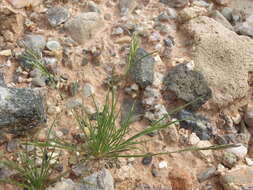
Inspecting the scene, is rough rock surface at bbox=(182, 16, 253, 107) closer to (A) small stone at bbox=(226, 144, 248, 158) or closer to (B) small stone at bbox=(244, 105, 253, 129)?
(B) small stone at bbox=(244, 105, 253, 129)

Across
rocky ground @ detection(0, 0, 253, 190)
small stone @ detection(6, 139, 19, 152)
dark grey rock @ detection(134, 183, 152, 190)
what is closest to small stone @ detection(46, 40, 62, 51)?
rocky ground @ detection(0, 0, 253, 190)

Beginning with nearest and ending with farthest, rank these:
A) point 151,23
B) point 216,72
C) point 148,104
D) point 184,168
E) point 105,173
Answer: point 105,173 → point 184,168 → point 148,104 → point 216,72 → point 151,23

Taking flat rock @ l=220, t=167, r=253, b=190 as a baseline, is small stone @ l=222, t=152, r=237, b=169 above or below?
above

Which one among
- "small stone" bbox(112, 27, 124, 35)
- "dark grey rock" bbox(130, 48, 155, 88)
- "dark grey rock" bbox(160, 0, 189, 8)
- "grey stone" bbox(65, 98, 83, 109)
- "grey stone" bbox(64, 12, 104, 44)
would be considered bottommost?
"grey stone" bbox(65, 98, 83, 109)

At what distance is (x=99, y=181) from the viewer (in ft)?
5.92

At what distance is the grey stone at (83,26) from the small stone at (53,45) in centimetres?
14

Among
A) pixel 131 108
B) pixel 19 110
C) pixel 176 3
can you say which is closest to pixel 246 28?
pixel 176 3

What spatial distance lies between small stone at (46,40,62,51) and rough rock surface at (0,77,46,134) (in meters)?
0.49

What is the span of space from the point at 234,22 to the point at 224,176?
1346 mm

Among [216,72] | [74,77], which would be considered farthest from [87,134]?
[216,72]

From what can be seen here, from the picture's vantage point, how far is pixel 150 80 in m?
2.22

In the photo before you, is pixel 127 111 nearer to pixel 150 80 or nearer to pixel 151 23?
Answer: pixel 150 80

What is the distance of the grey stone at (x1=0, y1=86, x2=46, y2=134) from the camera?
1.78 m

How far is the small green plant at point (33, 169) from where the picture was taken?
1697 millimetres
